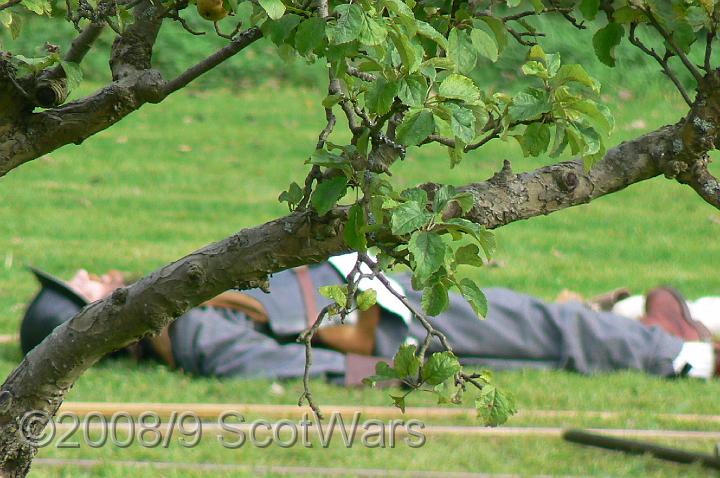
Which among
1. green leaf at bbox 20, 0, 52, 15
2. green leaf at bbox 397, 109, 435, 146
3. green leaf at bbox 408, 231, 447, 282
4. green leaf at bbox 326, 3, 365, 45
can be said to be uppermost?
green leaf at bbox 326, 3, 365, 45

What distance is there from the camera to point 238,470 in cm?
380

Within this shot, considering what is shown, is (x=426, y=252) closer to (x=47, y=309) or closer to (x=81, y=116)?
(x=81, y=116)

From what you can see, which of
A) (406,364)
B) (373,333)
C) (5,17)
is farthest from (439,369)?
(373,333)

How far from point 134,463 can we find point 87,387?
37.2 inches

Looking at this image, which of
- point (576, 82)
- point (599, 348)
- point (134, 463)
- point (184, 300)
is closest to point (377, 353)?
point (599, 348)

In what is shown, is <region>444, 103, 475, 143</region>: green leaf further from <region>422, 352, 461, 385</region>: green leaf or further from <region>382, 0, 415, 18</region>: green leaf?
<region>422, 352, 461, 385</region>: green leaf

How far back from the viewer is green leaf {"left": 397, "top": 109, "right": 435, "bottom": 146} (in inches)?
53.9

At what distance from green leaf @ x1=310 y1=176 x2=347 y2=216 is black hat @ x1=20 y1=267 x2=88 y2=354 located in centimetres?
362

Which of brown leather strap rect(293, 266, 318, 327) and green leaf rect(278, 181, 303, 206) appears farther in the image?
brown leather strap rect(293, 266, 318, 327)

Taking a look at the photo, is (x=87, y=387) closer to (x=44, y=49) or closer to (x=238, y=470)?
(x=238, y=470)

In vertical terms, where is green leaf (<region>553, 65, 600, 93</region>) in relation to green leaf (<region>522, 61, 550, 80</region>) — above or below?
above

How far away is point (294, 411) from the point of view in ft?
14.5

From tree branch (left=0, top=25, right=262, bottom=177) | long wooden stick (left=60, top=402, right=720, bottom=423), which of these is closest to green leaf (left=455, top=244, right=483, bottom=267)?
tree branch (left=0, top=25, right=262, bottom=177)

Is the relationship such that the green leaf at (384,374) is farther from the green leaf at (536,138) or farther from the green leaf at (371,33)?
the green leaf at (371,33)
